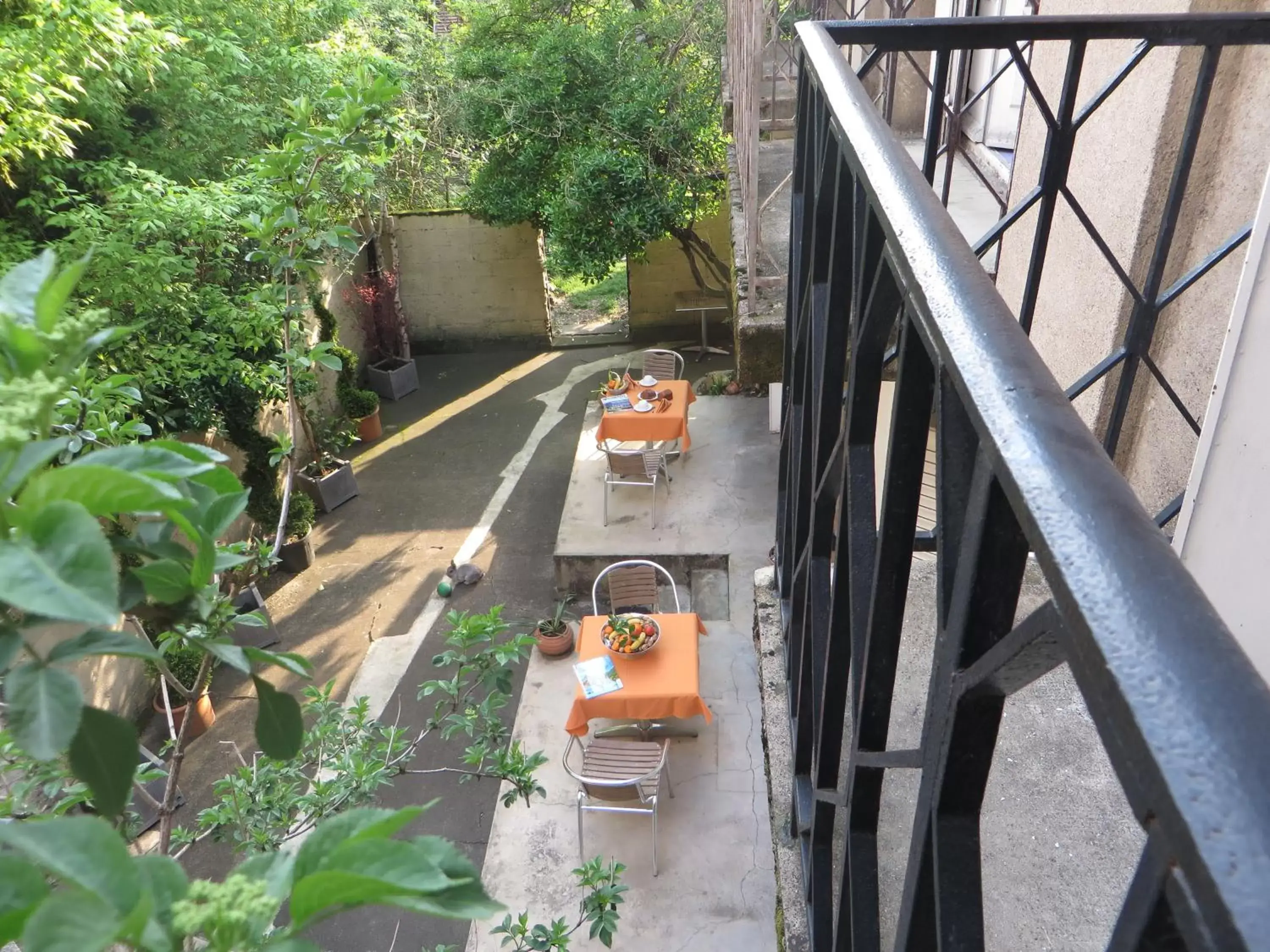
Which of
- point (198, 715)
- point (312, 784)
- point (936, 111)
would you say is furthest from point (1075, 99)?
point (198, 715)

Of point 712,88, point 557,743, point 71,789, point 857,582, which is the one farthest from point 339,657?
point 712,88

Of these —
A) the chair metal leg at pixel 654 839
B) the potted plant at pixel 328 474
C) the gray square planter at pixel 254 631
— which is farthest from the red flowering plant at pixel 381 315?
the chair metal leg at pixel 654 839

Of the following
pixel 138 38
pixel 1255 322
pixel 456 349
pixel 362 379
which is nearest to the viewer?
pixel 1255 322

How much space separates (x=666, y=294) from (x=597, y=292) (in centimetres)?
281

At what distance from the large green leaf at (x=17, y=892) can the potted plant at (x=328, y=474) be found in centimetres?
823

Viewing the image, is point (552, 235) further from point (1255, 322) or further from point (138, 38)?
point (1255, 322)

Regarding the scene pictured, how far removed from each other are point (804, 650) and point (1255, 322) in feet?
3.10

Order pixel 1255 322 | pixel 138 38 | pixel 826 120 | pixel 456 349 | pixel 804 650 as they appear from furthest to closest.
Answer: pixel 456 349, pixel 138 38, pixel 804 650, pixel 1255 322, pixel 826 120

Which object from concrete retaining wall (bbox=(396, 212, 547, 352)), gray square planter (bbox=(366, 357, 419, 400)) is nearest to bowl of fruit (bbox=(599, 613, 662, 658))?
gray square planter (bbox=(366, 357, 419, 400))

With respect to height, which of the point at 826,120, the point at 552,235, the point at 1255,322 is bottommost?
the point at 552,235

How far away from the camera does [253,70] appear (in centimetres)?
700

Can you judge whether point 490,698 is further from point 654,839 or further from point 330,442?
point 330,442

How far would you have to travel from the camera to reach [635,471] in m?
7.51

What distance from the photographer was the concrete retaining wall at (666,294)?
→ 38.3 feet
